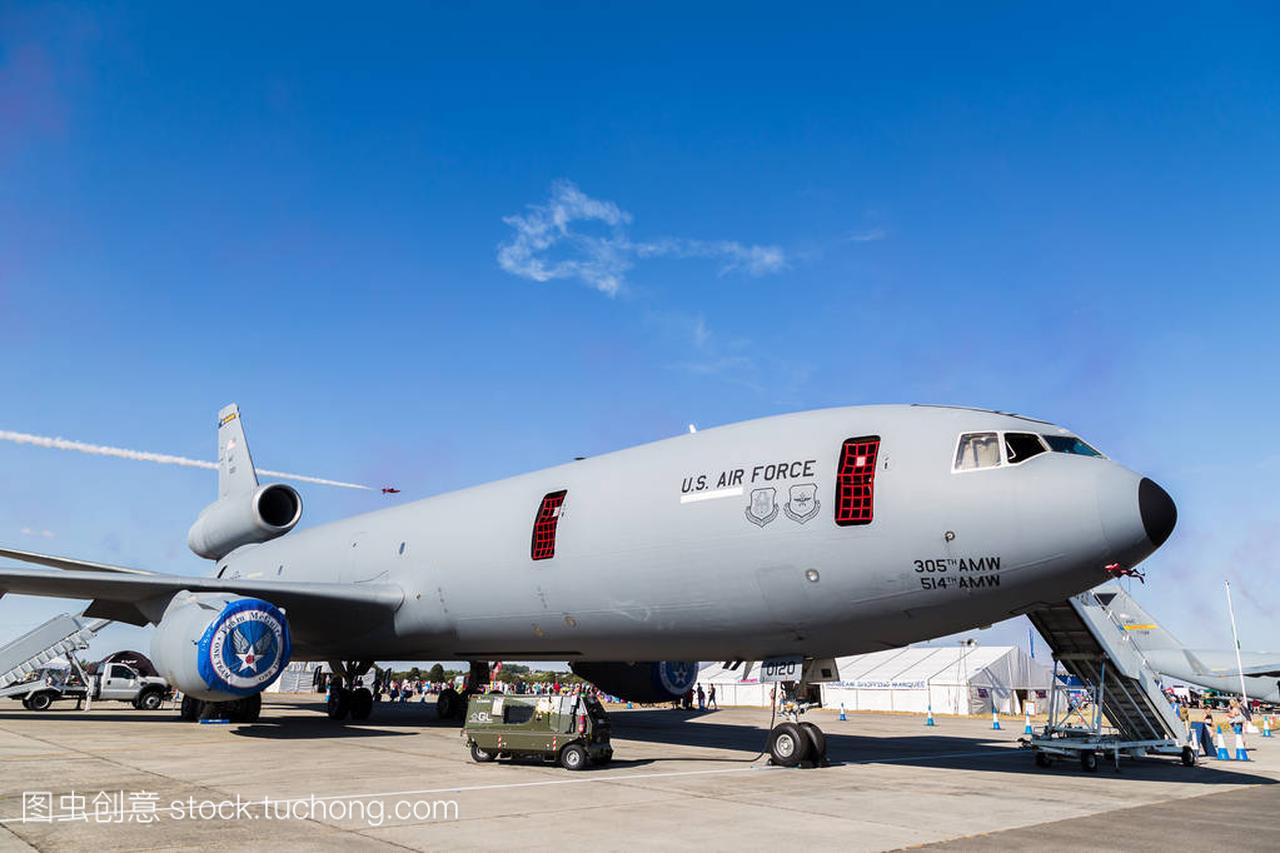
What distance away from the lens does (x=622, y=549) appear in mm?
15305

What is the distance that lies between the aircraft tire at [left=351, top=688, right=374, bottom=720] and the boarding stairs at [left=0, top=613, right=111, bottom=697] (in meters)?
12.4

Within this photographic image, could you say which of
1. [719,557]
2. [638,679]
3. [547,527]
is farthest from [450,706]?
[719,557]

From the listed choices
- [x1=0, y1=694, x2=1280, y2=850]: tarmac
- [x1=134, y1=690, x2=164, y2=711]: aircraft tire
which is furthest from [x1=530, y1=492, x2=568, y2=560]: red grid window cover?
[x1=134, y1=690, x2=164, y2=711]: aircraft tire

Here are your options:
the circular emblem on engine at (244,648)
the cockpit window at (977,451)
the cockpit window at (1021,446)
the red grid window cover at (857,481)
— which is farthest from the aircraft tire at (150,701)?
the cockpit window at (1021,446)

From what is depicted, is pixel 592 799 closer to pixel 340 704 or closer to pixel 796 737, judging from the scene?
pixel 796 737

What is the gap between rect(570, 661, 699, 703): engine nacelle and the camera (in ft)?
76.3

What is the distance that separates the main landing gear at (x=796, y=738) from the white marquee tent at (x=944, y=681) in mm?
27668

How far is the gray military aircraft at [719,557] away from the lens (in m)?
11.9

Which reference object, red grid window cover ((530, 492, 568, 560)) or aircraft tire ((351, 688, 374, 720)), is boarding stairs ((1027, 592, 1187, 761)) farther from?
aircraft tire ((351, 688, 374, 720))

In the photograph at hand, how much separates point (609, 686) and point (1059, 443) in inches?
571

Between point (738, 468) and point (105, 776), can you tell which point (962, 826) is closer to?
point (738, 468)

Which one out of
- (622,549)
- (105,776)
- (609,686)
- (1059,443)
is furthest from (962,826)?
(609,686)

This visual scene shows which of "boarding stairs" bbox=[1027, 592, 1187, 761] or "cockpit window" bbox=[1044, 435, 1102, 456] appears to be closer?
"cockpit window" bbox=[1044, 435, 1102, 456]

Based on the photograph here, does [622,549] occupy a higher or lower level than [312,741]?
higher
